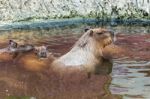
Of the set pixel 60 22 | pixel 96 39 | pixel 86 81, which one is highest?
pixel 96 39

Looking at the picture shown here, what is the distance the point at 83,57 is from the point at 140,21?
4.24 metres

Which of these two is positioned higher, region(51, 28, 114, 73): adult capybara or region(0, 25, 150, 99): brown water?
region(51, 28, 114, 73): adult capybara

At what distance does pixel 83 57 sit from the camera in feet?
24.4

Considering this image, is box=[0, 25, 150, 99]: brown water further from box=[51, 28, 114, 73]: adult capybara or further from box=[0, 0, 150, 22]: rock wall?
box=[0, 0, 150, 22]: rock wall

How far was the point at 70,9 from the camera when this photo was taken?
11953mm

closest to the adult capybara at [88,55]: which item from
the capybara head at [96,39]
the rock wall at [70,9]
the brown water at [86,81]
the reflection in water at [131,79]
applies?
the capybara head at [96,39]

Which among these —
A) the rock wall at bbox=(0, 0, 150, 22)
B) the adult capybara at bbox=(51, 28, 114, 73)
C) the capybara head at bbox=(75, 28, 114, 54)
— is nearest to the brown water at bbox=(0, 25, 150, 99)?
the adult capybara at bbox=(51, 28, 114, 73)

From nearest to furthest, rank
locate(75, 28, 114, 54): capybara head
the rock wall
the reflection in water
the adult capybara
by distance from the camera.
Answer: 1. the reflection in water
2. the adult capybara
3. locate(75, 28, 114, 54): capybara head
4. the rock wall

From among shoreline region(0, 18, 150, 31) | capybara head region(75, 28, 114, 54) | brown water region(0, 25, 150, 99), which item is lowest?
brown water region(0, 25, 150, 99)

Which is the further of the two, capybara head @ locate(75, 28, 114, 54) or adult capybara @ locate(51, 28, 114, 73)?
capybara head @ locate(75, 28, 114, 54)

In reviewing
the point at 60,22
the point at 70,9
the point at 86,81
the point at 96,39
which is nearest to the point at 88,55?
the point at 96,39

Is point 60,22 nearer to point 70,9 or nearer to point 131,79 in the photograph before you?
point 70,9

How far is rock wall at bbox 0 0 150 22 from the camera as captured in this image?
11.7 meters

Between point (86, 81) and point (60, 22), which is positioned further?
point (60, 22)
